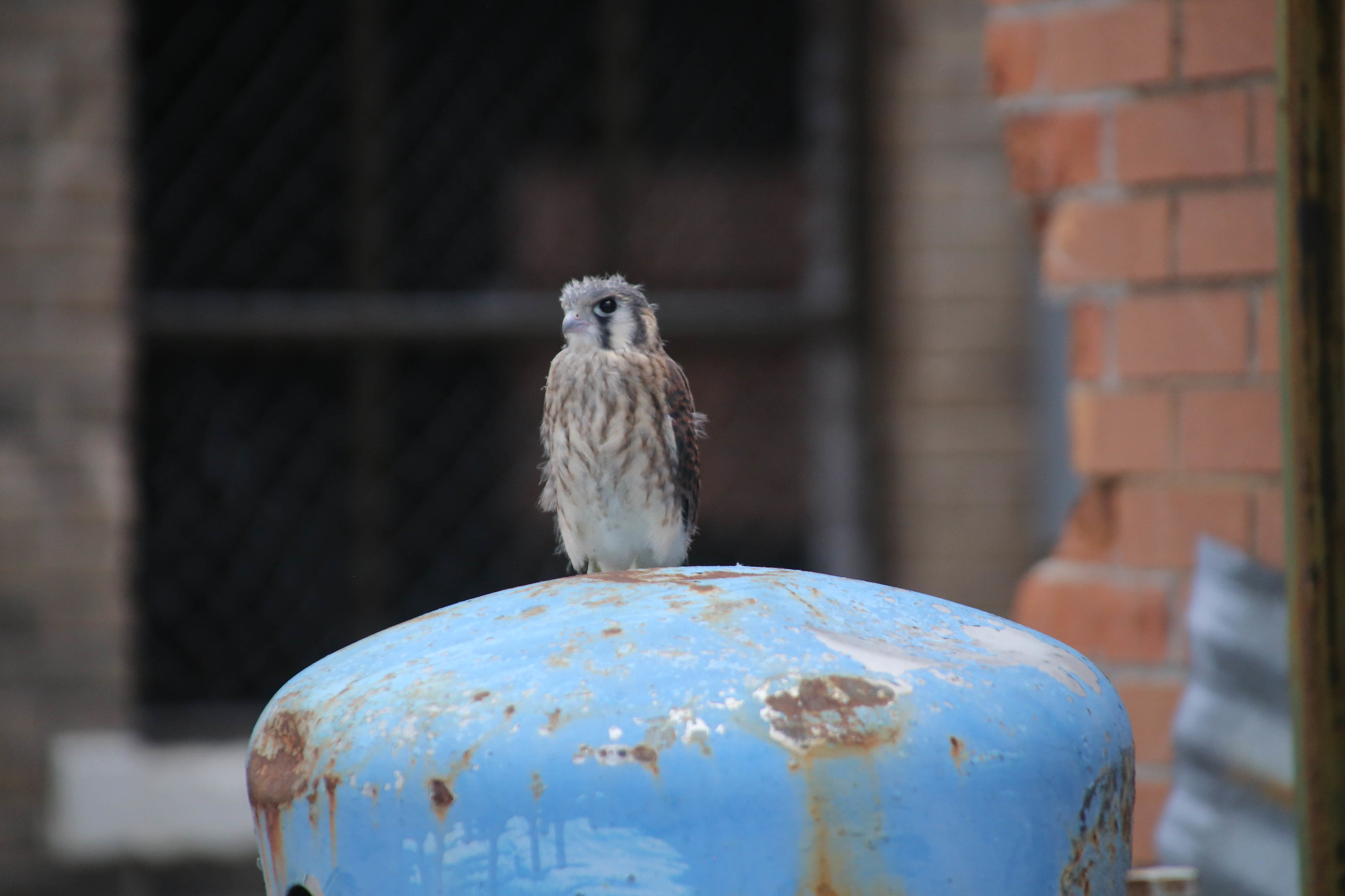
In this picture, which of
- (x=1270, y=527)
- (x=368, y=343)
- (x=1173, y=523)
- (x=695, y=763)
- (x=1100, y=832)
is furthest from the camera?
(x=368, y=343)

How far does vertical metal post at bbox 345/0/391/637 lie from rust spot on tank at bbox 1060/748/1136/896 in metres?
2.96

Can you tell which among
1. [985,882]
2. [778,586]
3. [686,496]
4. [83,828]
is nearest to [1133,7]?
[686,496]

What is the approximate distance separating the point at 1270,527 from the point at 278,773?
1454 millimetres

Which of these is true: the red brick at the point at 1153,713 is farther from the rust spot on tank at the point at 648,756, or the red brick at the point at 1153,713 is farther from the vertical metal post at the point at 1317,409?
the rust spot on tank at the point at 648,756

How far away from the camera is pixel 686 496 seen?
2271mm

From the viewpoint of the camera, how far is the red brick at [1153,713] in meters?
2.09

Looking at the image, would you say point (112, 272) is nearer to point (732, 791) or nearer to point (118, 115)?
point (118, 115)

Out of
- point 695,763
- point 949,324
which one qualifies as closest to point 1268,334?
point 695,763

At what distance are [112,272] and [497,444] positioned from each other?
1.10 metres

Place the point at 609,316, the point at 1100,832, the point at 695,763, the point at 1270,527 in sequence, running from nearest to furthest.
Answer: the point at 695,763 → the point at 1100,832 → the point at 1270,527 → the point at 609,316

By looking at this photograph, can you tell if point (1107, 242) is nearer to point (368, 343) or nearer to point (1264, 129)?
point (1264, 129)

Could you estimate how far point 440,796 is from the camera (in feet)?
3.26

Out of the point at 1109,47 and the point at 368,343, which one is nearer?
the point at 1109,47

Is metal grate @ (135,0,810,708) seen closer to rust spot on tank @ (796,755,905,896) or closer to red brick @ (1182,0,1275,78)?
red brick @ (1182,0,1275,78)
